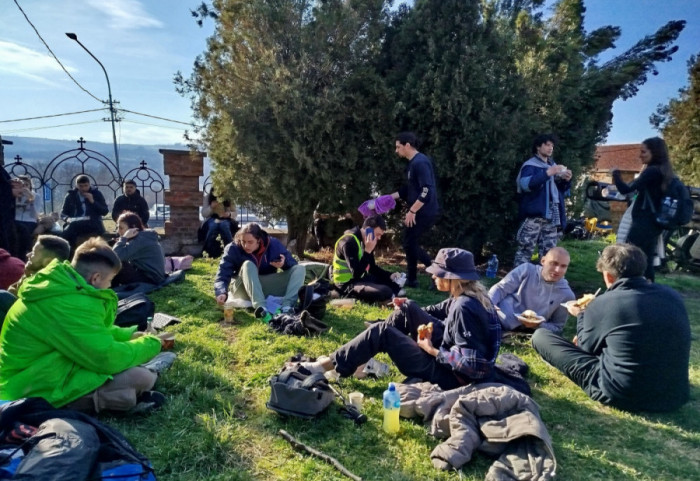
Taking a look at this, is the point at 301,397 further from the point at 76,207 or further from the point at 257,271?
the point at 76,207

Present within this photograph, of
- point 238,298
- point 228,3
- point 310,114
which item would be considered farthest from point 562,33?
point 238,298

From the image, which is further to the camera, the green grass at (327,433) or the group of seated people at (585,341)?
the group of seated people at (585,341)

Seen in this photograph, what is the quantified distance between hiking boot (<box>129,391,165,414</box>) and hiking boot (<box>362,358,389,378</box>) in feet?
5.07

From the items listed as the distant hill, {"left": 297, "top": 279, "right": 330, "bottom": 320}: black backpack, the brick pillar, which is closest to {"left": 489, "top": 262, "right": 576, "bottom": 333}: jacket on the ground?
{"left": 297, "top": 279, "right": 330, "bottom": 320}: black backpack

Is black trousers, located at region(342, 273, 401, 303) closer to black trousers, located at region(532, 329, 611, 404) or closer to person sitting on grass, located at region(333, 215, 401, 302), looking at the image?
person sitting on grass, located at region(333, 215, 401, 302)

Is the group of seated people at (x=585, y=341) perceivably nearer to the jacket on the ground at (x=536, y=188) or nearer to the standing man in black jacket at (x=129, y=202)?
the jacket on the ground at (x=536, y=188)

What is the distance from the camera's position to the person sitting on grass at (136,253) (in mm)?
6336

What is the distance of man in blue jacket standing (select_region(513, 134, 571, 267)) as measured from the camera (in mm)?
6387

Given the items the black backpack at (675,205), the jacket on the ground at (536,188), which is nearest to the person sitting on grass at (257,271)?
the jacket on the ground at (536,188)

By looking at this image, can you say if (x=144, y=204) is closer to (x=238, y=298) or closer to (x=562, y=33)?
(x=238, y=298)

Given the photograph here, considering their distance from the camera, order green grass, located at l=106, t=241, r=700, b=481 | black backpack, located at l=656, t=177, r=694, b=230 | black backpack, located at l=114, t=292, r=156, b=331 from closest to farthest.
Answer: green grass, located at l=106, t=241, r=700, b=481, black backpack, located at l=114, t=292, r=156, b=331, black backpack, located at l=656, t=177, r=694, b=230

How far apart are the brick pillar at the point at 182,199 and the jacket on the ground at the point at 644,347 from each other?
7.63 m

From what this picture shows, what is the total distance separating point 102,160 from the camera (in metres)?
10.0

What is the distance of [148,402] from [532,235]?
5182 millimetres
